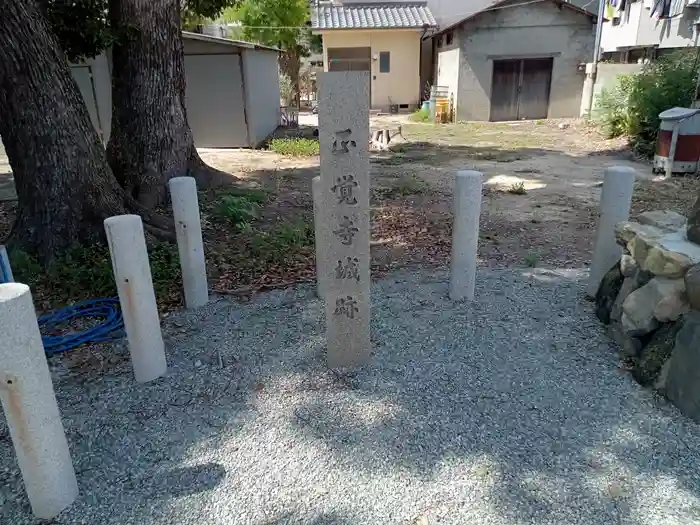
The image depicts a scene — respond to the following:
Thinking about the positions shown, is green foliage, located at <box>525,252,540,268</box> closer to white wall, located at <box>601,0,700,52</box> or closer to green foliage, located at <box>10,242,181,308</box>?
green foliage, located at <box>10,242,181,308</box>

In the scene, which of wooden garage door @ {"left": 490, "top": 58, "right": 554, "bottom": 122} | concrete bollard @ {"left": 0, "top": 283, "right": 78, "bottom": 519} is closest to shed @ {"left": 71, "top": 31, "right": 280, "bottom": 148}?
wooden garage door @ {"left": 490, "top": 58, "right": 554, "bottom": 122}

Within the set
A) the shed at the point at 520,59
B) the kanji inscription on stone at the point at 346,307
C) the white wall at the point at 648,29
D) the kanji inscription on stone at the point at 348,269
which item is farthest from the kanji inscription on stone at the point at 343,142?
the shed at the point at 520,59

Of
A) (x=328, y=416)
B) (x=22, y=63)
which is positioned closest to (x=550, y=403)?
(x=328, y=416)

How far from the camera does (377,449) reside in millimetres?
2547

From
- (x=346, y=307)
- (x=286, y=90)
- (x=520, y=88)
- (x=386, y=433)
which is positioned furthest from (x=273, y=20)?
(x=386, y=433)

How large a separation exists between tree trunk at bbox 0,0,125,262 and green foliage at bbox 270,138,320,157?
6540 mm

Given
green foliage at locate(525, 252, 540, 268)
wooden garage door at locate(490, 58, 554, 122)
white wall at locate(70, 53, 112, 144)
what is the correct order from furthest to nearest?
wooden garage door at locate(490, 58, 554, 122)
white wall at locate(70, 53, 112, 144)
green foliage at locate(525, 252, 540, 268)

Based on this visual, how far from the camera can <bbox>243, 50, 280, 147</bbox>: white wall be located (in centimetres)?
1190

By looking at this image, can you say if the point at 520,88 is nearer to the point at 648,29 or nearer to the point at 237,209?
the point at 648,29

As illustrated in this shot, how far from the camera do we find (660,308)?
9.55ft

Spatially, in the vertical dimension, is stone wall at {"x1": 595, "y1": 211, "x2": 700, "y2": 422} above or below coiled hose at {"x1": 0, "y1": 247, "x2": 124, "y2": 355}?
→ above

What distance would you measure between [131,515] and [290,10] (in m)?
20.6

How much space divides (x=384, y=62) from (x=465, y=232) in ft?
57.3

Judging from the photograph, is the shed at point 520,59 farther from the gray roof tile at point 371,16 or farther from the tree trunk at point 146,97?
the tree trunk at point 146,97
